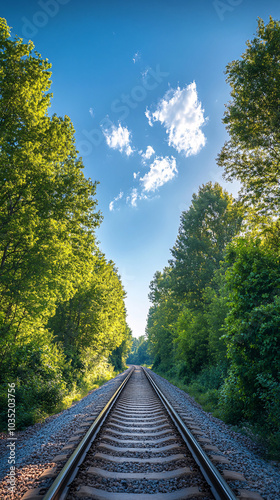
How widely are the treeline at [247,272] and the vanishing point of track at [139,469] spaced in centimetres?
213

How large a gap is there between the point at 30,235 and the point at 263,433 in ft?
28.5

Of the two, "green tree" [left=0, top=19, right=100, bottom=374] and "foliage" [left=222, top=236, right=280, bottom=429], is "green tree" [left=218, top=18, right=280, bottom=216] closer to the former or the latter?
"foliage" [left=222, top=236, right=280, bottom=429]

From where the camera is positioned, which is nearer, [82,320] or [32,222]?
[32,222]

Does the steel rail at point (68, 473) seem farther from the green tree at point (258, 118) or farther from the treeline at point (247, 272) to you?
the green tree at point (258, 118)

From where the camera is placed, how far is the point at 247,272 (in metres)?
6.81

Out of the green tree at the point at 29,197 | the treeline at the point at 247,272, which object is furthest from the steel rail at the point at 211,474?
the green tree at the point at 29,197

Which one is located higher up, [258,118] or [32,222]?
[258,118]

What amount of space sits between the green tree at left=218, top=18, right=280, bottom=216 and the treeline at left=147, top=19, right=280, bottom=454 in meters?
0.03

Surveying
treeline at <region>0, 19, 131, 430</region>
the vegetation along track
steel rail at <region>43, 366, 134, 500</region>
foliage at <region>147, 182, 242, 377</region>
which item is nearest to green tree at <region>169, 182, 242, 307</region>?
foliage at <region>147, 182, 242, 377</region>

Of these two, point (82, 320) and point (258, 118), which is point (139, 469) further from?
point (82, 320)

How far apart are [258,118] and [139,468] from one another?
1150 cm

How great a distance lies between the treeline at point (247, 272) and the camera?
5727 millimetres

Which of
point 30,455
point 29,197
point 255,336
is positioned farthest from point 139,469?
point 29,197

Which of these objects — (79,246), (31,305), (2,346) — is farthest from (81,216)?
(2,346)
